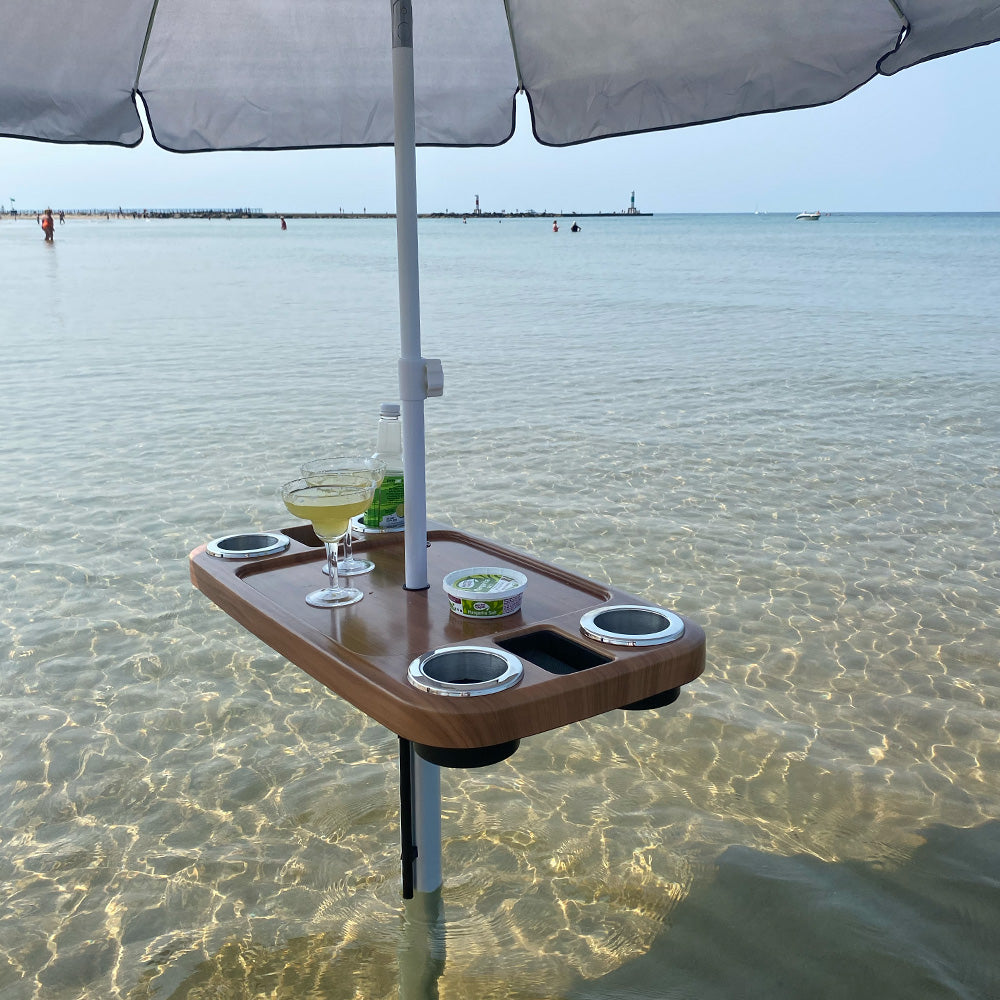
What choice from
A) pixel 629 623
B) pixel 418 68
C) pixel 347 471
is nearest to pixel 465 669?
pixel 629 623

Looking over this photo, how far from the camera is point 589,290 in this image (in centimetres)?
2191

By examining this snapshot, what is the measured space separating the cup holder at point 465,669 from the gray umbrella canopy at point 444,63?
1.33 m

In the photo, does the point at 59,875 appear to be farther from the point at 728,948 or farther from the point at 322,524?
the point at 728,948

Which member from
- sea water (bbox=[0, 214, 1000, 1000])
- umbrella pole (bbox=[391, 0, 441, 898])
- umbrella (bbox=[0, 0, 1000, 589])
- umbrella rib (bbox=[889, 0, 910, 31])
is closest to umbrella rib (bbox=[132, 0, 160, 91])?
umbrella (bbox=[0, 0, 1000, 589])

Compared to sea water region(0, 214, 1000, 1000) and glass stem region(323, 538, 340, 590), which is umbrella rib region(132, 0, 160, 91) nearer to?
glass stem region(323, 538, 340, 590)

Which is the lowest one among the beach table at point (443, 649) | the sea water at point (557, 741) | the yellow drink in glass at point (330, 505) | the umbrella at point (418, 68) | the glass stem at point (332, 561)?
the sea water at point (557, 741)

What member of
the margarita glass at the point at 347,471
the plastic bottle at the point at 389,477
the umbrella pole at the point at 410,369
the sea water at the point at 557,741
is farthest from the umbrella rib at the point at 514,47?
the sea water at the point at 557,741

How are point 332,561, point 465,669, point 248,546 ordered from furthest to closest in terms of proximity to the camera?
point 248,546 → point 332,561 → point 465,669

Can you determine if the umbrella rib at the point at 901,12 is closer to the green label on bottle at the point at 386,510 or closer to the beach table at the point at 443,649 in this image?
the beach table at the point at 443,649

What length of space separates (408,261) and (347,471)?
0.50 metres

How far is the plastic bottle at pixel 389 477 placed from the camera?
2086 millimetres

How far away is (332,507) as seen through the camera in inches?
67.9

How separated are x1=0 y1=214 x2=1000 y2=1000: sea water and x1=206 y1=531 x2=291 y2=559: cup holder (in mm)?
934

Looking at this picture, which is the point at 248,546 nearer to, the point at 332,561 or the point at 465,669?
the point at 332,561
